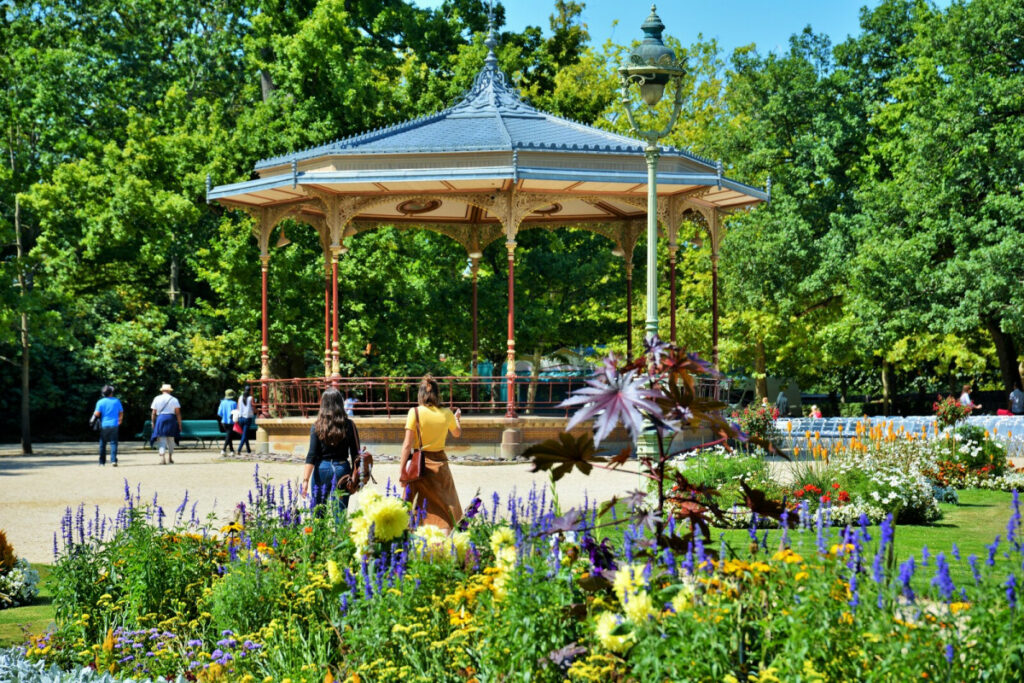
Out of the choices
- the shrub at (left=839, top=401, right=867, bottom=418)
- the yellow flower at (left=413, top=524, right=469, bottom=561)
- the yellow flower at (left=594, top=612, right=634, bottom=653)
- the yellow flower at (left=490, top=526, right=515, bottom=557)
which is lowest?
the shrub at (left=839, top=401, right=867, bottom=418)

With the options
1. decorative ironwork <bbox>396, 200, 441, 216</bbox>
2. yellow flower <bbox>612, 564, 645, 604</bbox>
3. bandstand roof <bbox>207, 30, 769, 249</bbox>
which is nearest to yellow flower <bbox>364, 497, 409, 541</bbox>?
yellow flower <bbox>612, 564, 645, 604</bbox>

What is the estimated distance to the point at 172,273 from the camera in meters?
36.0

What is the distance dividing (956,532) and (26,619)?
911 cm

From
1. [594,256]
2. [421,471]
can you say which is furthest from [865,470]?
[594,256]

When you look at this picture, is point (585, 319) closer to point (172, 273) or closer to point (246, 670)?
point (172, 273)

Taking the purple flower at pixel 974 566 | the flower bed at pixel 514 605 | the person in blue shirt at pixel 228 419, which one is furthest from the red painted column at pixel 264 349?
the purple flower at pixel 974 566

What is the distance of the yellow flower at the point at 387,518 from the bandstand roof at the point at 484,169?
14.2 m

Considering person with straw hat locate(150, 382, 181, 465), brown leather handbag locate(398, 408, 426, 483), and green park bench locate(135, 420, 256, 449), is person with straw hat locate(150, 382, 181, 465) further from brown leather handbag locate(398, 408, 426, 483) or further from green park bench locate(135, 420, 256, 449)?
brown leather handbag locate(398, 408, 426, 483)

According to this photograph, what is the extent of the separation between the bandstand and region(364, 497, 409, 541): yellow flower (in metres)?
13.8

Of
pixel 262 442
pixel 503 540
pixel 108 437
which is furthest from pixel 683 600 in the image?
pixel 262 442

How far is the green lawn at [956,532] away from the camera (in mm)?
9203

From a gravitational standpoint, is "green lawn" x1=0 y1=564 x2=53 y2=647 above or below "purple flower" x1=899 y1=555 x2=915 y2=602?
below

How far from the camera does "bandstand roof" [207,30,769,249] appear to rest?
19.9 metres

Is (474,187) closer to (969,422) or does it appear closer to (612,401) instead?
(969,422)
